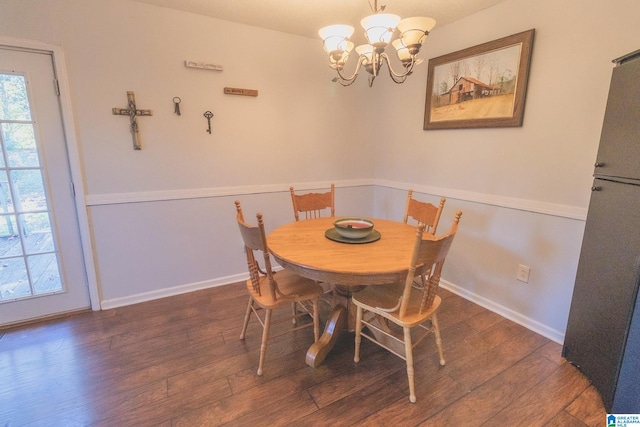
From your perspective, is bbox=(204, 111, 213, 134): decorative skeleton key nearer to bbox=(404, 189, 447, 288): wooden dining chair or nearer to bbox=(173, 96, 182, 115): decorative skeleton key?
bbox=(173, 96, 182, 115): decorative skeleton key

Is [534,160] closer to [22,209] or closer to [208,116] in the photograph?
[208,116]

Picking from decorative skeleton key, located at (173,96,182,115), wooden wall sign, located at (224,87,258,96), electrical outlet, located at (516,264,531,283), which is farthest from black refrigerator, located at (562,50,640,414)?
decorative skeleton key, located at (173,96,182,115)

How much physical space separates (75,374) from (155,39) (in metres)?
2.29

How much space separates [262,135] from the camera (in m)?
2.75

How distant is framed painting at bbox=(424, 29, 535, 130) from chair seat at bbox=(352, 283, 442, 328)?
4.70 feet

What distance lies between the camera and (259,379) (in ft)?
5.52

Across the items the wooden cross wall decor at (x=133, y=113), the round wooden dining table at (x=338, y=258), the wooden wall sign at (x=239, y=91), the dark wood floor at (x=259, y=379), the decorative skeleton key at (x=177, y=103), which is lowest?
the dark wood floor at (x=259, y=379)

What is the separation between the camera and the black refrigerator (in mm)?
1338

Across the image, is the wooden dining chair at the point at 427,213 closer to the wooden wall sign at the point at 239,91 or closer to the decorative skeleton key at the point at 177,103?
the wooden wall sign at the point at 239,91

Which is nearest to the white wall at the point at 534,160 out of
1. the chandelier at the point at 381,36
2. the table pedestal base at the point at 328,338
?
the chandelier at the point at 381,36

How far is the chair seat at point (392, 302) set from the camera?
1.54 m

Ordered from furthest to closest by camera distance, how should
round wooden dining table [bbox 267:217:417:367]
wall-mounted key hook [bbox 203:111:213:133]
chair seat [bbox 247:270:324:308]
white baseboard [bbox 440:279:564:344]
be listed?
1. wall-mounted key hook [bbox 203:111:213:133]
2. white baseboard [bbox 440:279:564:344]
3. chair seat [bbox 247:270:324:308]
4. round wooden dining table [bbox 267:217:417:367]

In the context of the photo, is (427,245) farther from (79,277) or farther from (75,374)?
(79,277)

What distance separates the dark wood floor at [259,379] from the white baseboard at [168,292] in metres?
0.20
